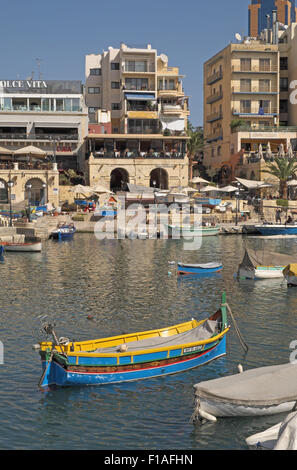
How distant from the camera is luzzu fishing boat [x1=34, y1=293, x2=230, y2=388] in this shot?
17703 mm

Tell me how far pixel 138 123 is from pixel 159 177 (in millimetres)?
8534

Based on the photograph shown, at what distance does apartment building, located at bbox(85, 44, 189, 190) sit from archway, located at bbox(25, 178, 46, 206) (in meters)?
7.22

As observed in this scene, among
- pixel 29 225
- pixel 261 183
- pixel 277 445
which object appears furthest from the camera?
pixel 261 183

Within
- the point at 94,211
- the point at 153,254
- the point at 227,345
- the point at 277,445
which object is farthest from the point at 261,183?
the point at 277,445

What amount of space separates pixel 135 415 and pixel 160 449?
82.9 inches

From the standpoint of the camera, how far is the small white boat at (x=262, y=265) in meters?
35.9

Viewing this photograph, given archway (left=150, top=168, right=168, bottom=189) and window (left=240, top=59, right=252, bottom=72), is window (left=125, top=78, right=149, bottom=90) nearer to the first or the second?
archway (left=150, top=168, right=168, bottom=189)

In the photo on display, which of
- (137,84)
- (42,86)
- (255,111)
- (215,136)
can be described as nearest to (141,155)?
(137,84)

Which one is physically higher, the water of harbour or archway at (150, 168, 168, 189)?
archway at (150, 168, 168, 189)

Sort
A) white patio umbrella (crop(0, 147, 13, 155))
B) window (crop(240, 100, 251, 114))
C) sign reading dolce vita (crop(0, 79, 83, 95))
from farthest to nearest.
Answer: window (crop(240, 100, 251, 114)), sign reading dolce vita (crop(0, 79, 83, 95)), white patio umbrella (crop(0, 147, 13, 155))

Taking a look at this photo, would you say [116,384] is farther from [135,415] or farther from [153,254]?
[153,254]

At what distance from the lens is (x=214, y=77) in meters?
92.6

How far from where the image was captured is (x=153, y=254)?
48406mm

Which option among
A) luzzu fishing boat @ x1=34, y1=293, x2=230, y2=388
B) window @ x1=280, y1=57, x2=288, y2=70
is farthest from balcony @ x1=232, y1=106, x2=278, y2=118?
luzzu fishing boat @ x1=34, y1=293, x2=230, y2=388
